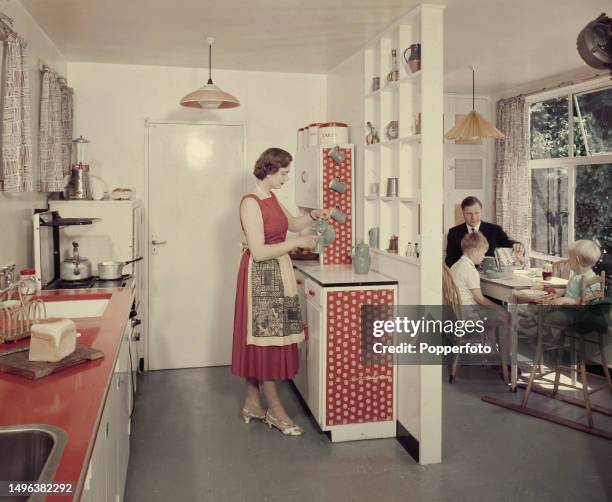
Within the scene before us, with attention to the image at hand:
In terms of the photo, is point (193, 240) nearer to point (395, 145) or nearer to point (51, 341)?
point (395, 145)

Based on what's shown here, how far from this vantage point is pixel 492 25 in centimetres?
361

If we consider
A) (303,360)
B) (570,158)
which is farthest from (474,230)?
(303,360)

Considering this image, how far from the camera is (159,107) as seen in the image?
476 cm

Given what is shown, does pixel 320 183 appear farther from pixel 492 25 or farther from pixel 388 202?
pixel 492 25

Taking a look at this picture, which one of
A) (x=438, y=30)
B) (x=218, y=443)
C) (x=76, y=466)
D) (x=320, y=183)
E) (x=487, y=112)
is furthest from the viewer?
(x=487, y=112)

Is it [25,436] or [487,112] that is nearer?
[25,436]

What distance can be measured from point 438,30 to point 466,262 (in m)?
1.83

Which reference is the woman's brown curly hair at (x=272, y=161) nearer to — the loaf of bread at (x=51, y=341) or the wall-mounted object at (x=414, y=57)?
the wall-mounted object at (x=414, y=57)

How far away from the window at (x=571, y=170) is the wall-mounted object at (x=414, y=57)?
2.51m

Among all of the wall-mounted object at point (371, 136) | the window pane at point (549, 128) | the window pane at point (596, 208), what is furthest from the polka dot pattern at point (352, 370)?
the window pane at point (549, 128)

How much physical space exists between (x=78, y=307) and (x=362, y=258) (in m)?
1.68

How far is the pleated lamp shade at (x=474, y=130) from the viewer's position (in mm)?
4660

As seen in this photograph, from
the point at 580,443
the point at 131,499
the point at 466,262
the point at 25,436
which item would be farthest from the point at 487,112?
the point at 25,436

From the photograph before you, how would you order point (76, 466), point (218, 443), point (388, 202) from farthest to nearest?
point (388, 202)
point (218, 443)
point (76, 466)
